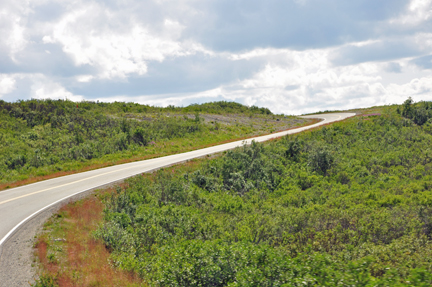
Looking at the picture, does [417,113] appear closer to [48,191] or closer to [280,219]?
[280,219]

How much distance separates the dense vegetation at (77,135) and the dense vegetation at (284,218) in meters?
8.91

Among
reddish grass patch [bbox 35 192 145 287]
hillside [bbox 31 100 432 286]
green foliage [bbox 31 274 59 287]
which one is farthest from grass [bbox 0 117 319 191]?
green foliage [bbox 31 274 59 287]

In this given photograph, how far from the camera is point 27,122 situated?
30156 mm

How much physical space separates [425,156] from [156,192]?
20477 millimetres

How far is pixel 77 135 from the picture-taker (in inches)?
1079

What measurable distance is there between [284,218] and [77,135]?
22557 millimetres

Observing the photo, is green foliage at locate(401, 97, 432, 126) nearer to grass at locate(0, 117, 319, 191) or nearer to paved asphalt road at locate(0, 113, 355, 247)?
grass at locate(0, 117, 319, 191)

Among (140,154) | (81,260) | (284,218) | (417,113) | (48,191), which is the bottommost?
(284,218)

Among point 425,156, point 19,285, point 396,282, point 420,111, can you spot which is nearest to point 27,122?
point 19,285

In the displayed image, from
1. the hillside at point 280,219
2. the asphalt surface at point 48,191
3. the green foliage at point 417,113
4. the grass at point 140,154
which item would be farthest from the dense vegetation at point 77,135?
the green foliage at point 417,113

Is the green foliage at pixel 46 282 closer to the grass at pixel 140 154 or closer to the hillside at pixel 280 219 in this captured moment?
the hillside at pixel 280 219

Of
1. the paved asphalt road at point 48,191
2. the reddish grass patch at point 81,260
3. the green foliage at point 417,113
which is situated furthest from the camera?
the green foliage at point 417,113

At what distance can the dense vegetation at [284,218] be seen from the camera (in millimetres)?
6766

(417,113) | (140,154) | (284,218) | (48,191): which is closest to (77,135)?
(140,154)
